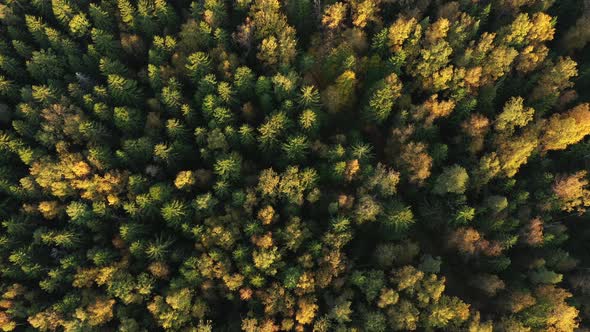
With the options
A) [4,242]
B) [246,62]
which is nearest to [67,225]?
[4,242]

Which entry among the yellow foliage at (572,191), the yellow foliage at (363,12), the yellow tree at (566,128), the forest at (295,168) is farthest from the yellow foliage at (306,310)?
the yellow foliage at (363,12)

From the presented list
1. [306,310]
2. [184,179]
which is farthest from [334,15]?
[306,310]

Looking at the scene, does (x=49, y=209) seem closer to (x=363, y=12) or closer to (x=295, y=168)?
(x=295, y=168)

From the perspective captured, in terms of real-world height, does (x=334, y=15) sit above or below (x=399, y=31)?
above

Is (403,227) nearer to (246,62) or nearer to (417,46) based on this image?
(417,46)

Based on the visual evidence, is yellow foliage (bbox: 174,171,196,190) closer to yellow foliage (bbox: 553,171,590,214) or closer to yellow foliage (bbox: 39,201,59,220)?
yellow foliage (bbox: 39,201,59,220)

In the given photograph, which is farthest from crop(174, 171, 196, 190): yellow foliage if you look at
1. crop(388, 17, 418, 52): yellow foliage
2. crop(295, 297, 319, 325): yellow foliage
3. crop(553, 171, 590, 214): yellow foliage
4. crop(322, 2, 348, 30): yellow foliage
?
crop(553, 171, 590, 214): yellow foliage

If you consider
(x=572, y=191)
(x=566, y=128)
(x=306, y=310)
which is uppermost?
(x=566, y=128)

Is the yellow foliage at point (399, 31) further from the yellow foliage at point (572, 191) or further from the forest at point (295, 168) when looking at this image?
the yellow foliage at point (572, 191)
